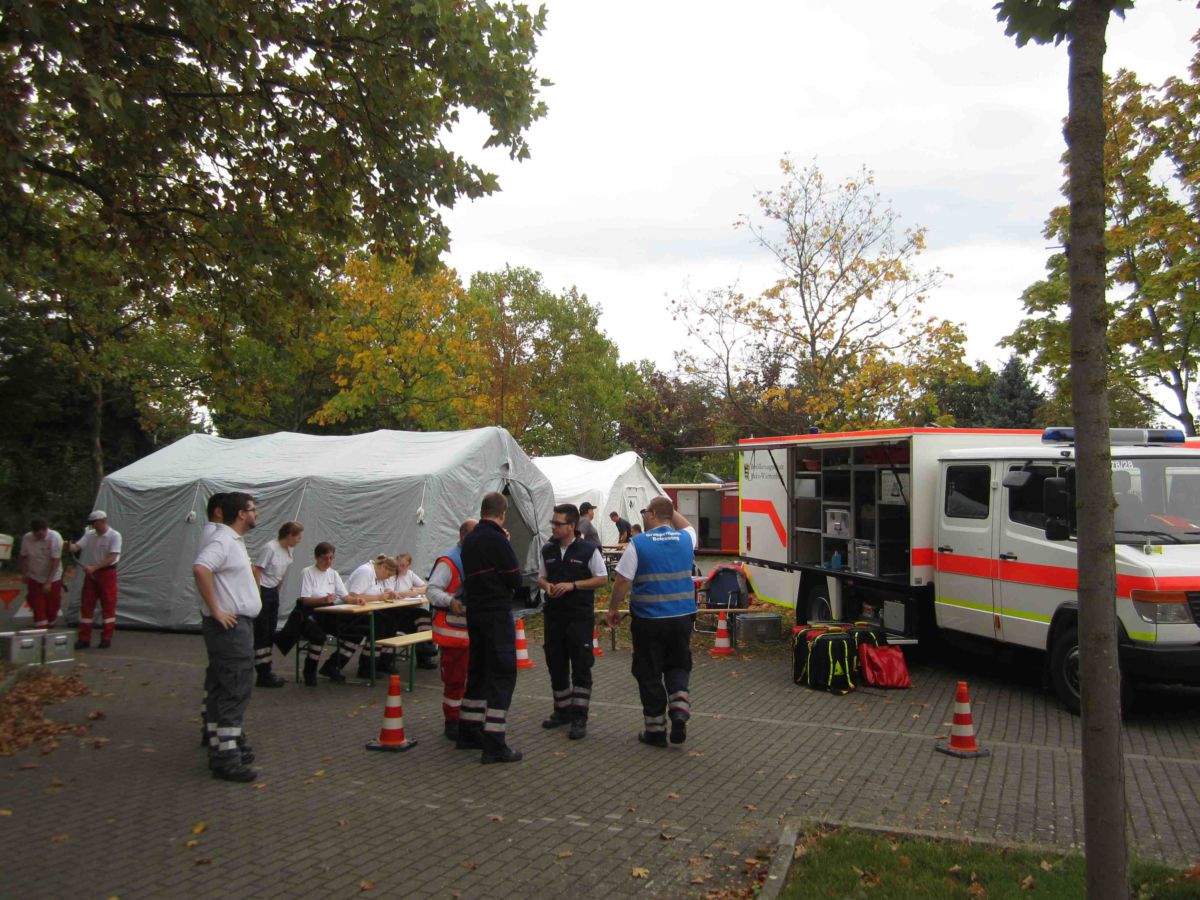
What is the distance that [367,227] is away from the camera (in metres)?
9.70

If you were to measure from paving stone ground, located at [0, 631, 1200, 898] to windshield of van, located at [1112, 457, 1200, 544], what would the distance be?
178cm

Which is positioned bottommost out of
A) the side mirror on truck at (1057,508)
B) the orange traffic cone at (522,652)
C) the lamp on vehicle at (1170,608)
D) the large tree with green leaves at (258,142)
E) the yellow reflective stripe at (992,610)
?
the orange traffic cone at (522,652)

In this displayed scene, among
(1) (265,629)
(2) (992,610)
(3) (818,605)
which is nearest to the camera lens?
(2) (992,610)

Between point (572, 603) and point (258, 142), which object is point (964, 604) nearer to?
point (572, 603)

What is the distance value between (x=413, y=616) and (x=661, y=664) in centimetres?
457

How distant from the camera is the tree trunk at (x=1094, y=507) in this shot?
3477mm

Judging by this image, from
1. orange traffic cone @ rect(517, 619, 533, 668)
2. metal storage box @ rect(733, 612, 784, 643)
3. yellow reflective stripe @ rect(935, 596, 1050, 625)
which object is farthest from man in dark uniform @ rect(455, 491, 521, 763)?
metal storage box @ rect(733, 612, 784, 643)

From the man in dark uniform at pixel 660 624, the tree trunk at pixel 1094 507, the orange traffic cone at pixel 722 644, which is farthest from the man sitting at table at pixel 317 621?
the tree trunk at pixel 1094 507

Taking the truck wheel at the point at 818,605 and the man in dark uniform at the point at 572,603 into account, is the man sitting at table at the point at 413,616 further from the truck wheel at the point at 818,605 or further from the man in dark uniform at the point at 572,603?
the truck wheel at the point at 818,605

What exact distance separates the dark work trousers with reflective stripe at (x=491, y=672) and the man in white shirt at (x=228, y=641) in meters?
1.65

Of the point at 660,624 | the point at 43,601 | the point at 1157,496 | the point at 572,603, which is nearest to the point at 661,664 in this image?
Result: the point at 660,624

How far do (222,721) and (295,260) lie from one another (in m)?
A: 4.91

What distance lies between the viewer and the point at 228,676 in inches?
265

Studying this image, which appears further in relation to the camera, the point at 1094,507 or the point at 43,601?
the point at 43,601
